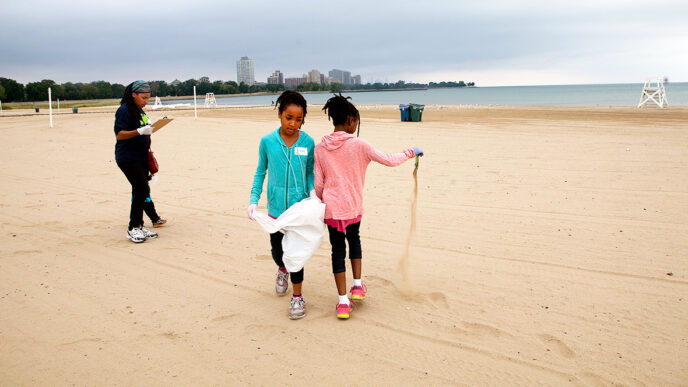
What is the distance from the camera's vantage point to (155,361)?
3.26 meters

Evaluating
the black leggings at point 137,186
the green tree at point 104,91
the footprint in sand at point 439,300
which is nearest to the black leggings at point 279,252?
the footprint in sand at point 439,300

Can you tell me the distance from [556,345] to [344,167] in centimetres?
205

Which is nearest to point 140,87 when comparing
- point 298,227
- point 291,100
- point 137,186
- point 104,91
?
point 137,186

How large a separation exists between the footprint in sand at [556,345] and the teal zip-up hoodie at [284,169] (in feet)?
7.06

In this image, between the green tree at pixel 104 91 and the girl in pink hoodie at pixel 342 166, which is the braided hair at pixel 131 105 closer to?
the girl in pink hoodie at pixel 342 166

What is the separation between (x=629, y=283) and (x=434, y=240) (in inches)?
83.3

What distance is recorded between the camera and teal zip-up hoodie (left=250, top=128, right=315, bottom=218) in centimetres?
380

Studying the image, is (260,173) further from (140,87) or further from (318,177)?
(140,87)

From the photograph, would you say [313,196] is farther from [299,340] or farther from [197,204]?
[197,204]

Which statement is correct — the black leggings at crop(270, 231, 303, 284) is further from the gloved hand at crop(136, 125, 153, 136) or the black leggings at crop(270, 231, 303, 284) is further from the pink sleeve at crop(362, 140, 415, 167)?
the gloved hand at crop(136, 125, 153, 136)

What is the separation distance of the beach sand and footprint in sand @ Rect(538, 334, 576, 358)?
1cm

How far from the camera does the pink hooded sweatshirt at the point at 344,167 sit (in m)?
3.69

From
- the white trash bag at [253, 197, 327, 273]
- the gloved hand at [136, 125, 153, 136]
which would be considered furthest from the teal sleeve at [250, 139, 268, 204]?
the gloved hand at [136, 125, 153, 136]

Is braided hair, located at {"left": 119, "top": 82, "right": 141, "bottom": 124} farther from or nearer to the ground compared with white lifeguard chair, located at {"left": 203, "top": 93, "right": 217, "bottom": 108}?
nearer to the ground
